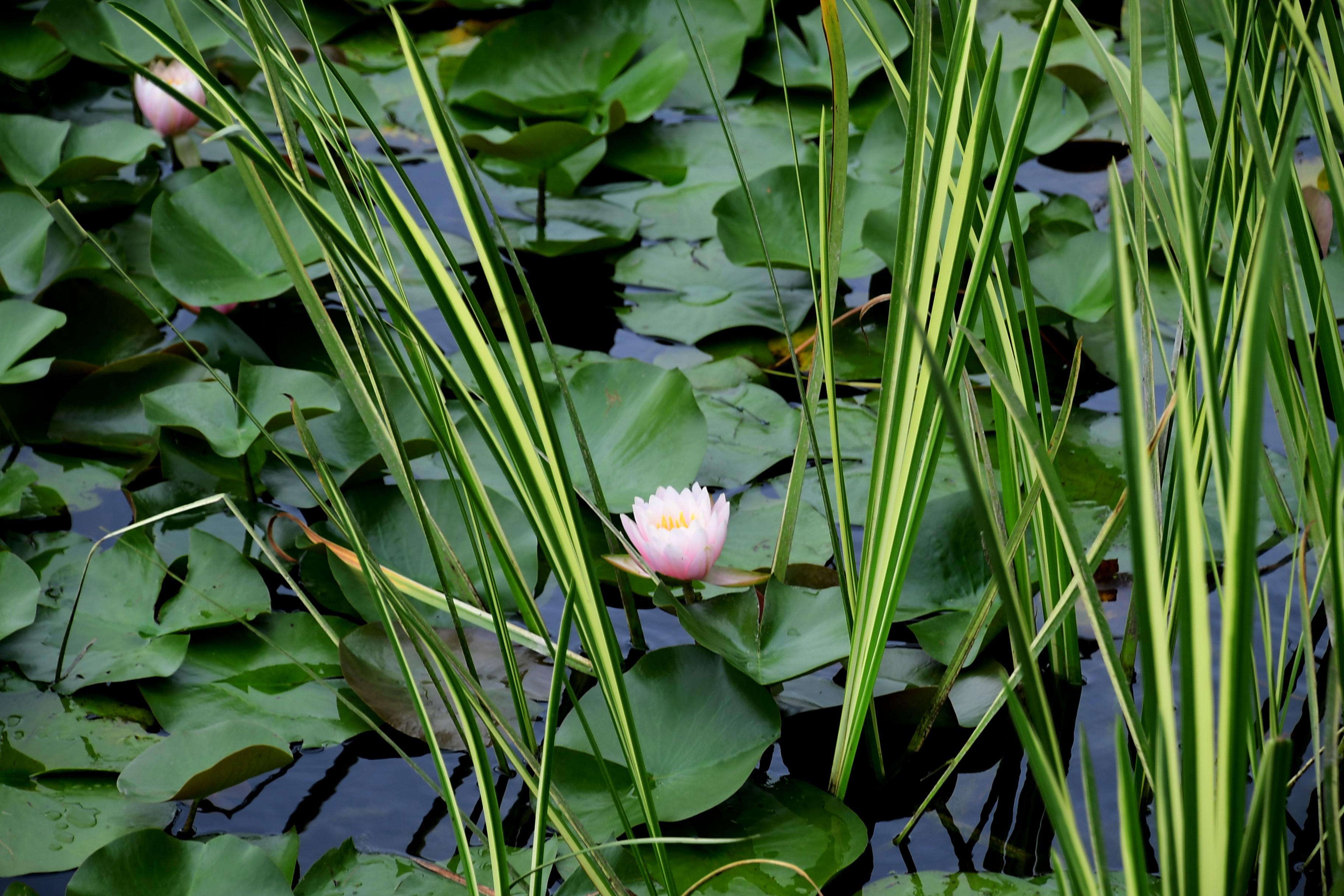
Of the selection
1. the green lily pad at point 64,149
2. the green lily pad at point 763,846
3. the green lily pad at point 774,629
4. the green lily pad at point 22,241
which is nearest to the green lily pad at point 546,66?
the green lily pad at point 64,149

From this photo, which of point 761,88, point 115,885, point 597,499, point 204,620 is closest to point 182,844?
point 115,885

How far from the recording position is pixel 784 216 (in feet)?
4.69

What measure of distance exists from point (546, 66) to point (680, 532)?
4.22ft

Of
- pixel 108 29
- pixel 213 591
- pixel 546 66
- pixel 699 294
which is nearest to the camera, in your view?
pixel 213 591

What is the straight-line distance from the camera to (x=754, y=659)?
794mm

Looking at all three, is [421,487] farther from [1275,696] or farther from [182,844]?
[1275,696]

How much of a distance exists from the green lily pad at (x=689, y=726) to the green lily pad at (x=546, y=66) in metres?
1.25

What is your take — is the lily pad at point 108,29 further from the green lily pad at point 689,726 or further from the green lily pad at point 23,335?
the green lily pad at point 689,726

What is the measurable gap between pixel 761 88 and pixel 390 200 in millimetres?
1546

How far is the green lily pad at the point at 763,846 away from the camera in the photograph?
70cm

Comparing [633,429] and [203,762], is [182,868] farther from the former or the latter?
[633,429]

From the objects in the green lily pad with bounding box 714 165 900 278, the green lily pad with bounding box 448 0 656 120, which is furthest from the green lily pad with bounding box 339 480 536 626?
the green lily pad with bounding box 448 0 656 120

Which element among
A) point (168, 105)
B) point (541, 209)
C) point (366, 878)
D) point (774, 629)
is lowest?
point (366, 878)

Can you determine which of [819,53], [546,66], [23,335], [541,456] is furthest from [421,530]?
[819,53]
